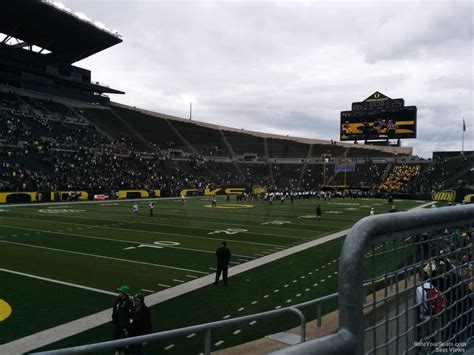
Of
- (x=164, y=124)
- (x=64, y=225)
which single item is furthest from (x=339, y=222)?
(x=164, y=124)

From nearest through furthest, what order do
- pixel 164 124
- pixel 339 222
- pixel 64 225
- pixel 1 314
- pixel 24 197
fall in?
1. pixel 1 314
2. pixel 64 225
3. pixel 339 222
4. pixel 24 197
5. pixel 164 124

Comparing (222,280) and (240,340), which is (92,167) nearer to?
(222,280)

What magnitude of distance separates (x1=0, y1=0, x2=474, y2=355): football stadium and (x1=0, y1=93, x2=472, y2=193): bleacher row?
301mm

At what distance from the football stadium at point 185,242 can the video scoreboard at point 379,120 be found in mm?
200

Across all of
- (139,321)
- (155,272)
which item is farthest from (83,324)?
(155,272)

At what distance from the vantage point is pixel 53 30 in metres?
55.0

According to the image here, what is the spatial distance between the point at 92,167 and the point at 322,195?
30518 mm

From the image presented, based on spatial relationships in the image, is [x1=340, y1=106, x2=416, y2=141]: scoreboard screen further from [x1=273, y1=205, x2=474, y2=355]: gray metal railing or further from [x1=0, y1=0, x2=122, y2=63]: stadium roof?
[x1=273, y1=205, x2=474, y2=355]: gray metal railing

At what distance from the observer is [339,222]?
27.3 m

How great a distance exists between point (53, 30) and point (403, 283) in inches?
2404

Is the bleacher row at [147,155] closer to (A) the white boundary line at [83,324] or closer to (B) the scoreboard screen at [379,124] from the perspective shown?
(B) the scoreboard screen at [379,124]

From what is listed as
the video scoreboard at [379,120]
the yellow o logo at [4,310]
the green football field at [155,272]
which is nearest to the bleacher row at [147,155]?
the video scoreboard at [379,120]

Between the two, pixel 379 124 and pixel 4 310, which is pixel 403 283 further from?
pixel 379 124

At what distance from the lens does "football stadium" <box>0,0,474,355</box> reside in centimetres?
219
